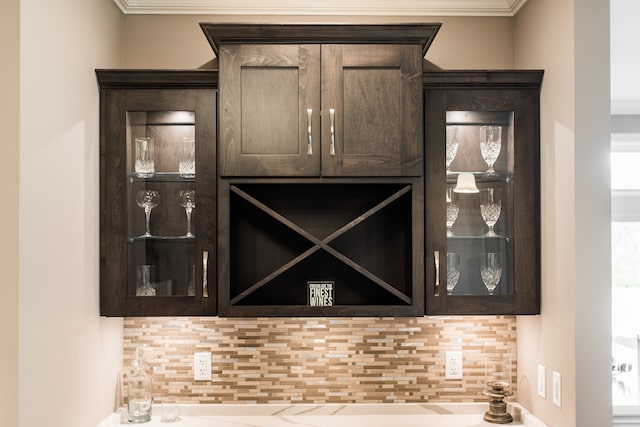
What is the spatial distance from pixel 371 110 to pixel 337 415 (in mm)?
1348

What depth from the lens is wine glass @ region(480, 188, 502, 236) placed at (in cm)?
240

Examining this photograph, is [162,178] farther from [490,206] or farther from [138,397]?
[490,206]

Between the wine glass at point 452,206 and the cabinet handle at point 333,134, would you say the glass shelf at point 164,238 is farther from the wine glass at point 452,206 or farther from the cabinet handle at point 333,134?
the wine glass at point 452,206

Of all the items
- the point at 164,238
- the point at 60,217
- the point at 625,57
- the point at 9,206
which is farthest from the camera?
the point at 625,57

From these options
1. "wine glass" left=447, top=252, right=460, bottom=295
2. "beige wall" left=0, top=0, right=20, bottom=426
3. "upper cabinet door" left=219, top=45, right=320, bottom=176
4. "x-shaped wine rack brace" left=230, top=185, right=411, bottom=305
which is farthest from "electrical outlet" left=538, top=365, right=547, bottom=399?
"beige wall" left=0, top=0, right=20, bottom=426

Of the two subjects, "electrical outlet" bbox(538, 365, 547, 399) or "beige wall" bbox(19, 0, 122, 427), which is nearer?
"beige wall" bbox(19, 0, 122, 427)

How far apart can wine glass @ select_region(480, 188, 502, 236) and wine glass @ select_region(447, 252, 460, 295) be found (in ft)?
0.54

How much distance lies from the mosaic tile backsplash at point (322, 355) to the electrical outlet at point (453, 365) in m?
0.02

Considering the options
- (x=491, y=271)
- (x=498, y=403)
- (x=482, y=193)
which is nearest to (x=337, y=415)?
(x=498, y=403)

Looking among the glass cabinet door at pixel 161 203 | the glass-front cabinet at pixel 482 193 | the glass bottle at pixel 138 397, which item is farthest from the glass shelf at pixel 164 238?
the glass-front cabinet at pixel 482 193

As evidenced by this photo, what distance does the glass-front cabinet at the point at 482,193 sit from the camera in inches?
93.3

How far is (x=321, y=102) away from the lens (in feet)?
7.64

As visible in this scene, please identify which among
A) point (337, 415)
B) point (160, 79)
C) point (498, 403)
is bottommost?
point (337, 415)

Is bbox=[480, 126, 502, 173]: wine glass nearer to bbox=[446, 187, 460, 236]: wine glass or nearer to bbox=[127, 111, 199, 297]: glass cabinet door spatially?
bbox=[446, 187, 460, 236]: wine glass
